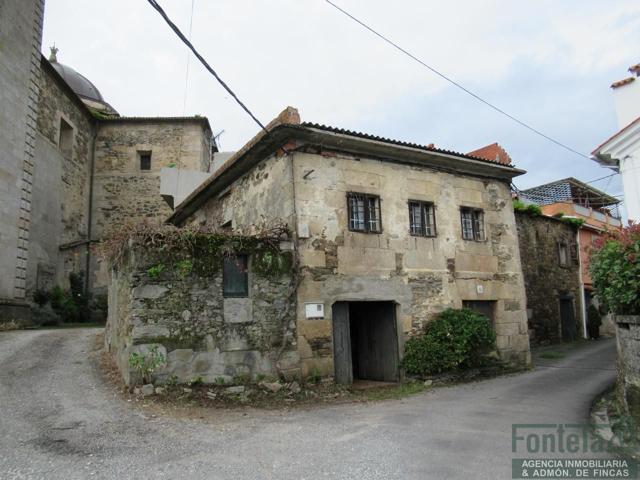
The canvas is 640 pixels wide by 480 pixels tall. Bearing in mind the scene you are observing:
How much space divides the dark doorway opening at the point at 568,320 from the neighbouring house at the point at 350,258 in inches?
256

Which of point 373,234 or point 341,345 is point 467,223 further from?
point 341,345

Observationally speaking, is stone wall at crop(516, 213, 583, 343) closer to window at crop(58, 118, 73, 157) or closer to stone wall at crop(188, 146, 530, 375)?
stone wall at crop(188, 146, 530, 375)

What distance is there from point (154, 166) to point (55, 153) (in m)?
4.82

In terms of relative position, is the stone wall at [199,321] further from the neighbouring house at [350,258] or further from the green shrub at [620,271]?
the green shrub at [620,271]

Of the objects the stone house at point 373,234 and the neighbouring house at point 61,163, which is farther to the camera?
the neighbouring house at point 61,163

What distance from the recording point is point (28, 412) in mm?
5910

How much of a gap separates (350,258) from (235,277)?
241 centimetres

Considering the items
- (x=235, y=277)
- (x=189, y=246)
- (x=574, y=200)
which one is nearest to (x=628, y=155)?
(x=235, y=277)

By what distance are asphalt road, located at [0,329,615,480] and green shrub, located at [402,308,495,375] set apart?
0.93 m

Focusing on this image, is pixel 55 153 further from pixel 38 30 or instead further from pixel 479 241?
pixel 479 241

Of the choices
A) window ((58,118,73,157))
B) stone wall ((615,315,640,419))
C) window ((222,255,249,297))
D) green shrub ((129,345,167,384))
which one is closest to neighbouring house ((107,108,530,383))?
window ((222,255,249,297))

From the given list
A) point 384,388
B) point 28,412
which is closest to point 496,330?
point 384,388

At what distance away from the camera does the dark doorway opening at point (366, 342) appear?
29.4ft

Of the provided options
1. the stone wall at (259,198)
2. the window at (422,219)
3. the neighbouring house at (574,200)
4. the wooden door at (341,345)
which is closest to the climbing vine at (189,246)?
the stone wall at (259,198)
